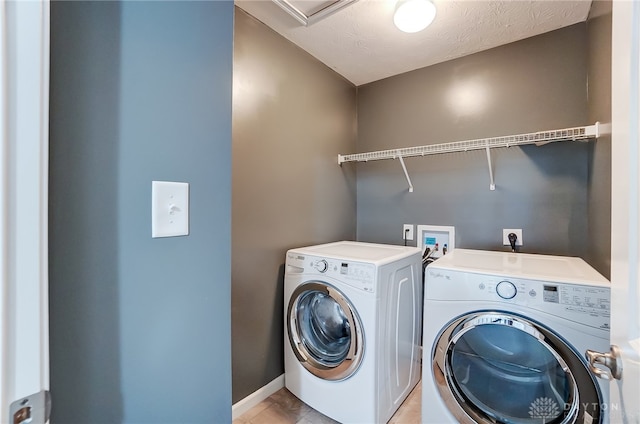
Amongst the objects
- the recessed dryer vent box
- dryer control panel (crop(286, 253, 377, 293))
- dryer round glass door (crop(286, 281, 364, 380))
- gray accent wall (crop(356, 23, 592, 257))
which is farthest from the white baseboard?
the recessed dryer vent box

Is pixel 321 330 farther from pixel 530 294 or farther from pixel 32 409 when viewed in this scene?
pixel 32 409

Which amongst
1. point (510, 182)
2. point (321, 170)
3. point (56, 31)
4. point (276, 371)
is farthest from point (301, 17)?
point (276, 371)

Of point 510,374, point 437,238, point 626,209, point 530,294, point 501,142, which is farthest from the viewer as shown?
point 437,238

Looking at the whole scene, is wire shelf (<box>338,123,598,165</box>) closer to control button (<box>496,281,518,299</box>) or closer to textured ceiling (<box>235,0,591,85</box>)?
textured ceiling (<box>235,0,591,85</box>)

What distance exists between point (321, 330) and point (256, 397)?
55 centimetres

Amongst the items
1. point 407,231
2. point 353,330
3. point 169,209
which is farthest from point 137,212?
point 407,231

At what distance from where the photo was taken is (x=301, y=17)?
1.59 meters

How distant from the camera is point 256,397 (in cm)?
163

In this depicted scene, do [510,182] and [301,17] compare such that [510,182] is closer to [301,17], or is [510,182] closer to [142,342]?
[301,17]

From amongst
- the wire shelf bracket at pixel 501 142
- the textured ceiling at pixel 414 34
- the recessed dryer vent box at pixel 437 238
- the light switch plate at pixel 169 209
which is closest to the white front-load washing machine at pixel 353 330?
the recessed dryer vent box at pixel 437 238

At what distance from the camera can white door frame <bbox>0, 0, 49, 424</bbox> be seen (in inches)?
14.0

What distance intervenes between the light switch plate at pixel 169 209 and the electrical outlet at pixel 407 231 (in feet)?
6.03

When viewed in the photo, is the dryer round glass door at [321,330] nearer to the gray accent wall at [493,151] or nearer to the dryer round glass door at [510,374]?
the dryer round glass door at [510,374]

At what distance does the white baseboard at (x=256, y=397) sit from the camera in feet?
5.05
